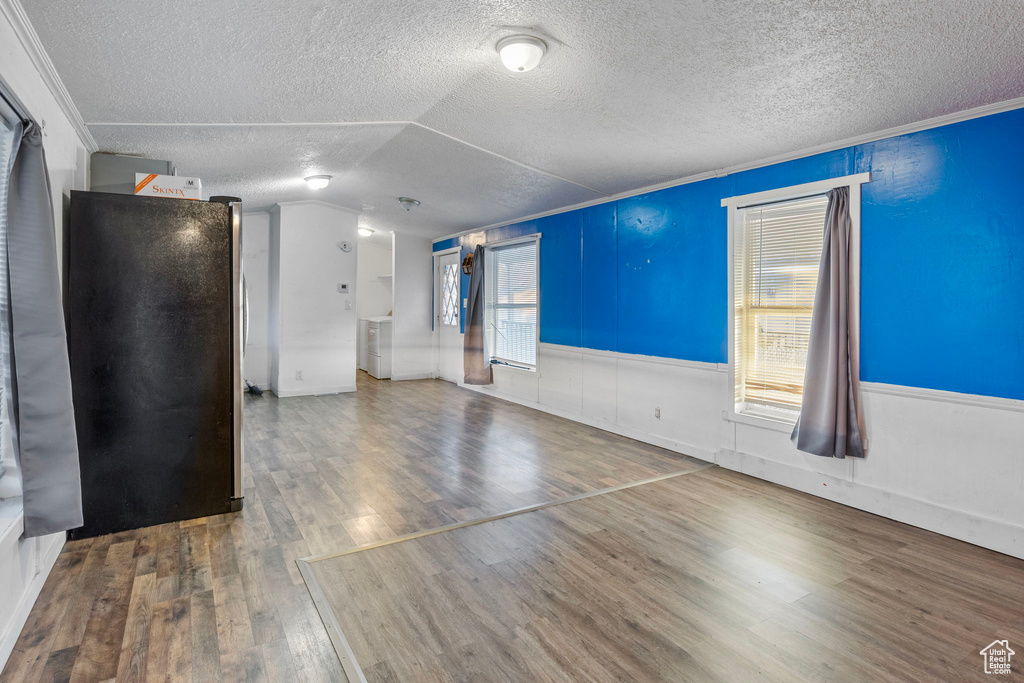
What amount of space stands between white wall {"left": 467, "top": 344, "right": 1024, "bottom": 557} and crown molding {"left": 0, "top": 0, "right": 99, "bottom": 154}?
4.10 metres

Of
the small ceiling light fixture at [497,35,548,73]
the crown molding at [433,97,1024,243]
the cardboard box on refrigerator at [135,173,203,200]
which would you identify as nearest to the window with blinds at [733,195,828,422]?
the crown molding at [433,97,1024,243]

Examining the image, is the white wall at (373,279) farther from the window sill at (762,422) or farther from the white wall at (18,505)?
the window sill at (762,422)

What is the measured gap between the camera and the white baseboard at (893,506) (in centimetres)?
258

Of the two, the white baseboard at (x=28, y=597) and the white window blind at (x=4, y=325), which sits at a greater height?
the white window blind at (x=4, y=325)

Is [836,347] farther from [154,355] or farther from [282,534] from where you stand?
[154,355]

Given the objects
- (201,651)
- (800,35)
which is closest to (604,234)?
(800,35)

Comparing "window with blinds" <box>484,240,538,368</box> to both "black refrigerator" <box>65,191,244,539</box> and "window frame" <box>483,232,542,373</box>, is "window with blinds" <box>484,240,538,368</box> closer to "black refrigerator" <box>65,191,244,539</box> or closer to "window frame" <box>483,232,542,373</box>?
"window frame" <box>483,232,542,373</box>

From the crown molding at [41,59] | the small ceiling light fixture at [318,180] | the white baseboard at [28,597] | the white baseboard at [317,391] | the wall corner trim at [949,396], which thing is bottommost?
the white baseboard at [28,597]

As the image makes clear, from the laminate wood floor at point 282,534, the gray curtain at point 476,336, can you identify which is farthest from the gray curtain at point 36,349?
the gray curtain at point 476,336

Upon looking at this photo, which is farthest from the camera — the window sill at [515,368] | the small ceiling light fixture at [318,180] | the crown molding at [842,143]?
the window sill at [515,368]

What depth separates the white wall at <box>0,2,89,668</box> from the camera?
70.5 inches

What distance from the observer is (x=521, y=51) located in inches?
89.8

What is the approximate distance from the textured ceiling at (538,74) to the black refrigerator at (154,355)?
65cm

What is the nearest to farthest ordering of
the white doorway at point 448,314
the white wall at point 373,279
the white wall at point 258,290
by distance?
the white wall at point 258,290, the white doorway at point 448,314, the white wall at point 373,279
